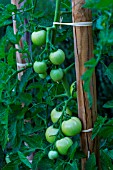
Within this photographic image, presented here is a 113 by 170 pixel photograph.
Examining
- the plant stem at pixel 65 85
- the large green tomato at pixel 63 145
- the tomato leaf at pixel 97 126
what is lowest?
the large green tomato at pixel 63 145

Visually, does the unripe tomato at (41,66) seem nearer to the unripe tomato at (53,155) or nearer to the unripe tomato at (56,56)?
the unripe tomato at (56,56)

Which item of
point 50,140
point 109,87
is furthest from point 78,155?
point 109,87

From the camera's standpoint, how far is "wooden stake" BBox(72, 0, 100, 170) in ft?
2.94

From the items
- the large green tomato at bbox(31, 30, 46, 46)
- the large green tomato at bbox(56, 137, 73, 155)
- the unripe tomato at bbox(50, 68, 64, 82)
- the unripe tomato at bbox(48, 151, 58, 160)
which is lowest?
the unripe tomato at bbox(48, 151, 58, 160)

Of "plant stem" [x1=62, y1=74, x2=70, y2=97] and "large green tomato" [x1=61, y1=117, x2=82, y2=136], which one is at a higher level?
"plant stem" [x1=62, y1=74, x2=70, y2=97]

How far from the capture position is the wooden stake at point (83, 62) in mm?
897

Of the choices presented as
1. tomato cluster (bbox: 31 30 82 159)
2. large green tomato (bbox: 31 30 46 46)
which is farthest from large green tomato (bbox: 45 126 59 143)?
large green tomato (bbox: 31 30 46 46)

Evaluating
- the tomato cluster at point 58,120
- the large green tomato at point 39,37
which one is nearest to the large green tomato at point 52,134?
the tomato cluster at point 58,120

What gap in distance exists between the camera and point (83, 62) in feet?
2.98

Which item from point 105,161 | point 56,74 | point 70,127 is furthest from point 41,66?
point 105,161

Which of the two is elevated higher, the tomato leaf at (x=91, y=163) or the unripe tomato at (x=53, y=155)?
the unripe tomato at (x=53, y=155)

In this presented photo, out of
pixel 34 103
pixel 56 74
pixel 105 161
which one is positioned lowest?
pixel 105 161

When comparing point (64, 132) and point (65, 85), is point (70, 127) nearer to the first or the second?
point (64, 132)

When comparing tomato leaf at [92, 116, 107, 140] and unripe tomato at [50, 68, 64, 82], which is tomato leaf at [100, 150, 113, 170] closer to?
tomato leaf at [92, 116, 107, 140]
